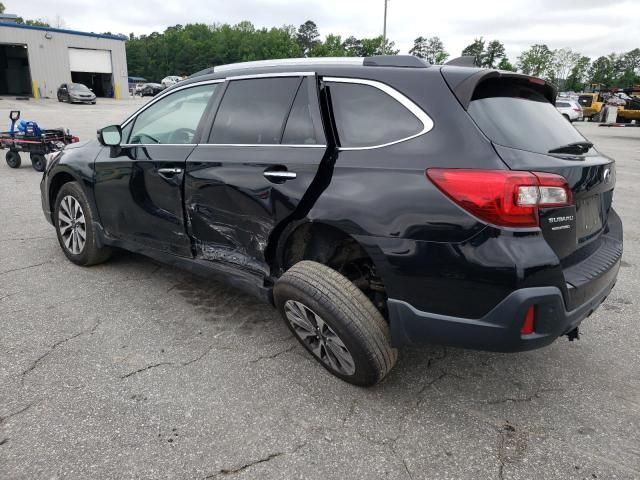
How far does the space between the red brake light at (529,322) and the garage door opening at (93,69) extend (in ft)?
156

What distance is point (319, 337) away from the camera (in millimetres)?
2635

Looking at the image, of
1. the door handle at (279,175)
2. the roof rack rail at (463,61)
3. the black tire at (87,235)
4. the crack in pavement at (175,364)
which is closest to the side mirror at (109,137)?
the black tire at (87,235)

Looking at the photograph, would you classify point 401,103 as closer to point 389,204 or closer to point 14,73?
point 389,204

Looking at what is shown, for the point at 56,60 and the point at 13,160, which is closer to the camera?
the point at 13,160

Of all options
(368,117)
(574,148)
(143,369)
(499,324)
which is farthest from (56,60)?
(499,324)

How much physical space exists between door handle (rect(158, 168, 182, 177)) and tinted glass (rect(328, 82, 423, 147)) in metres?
1.21

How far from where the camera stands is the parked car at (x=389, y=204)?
6.88 ft

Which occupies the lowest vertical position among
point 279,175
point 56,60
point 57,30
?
point 279,175

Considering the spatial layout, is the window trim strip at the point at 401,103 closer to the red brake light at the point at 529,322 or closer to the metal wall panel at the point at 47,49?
the red brake light at the point at 529,322

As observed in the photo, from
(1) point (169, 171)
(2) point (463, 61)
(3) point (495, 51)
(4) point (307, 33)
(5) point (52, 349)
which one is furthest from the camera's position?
(4) point (307, 33)

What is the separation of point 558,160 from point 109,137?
10.3 ft

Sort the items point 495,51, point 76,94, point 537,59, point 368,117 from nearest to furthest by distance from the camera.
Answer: point 368,117, point 76,94, point 537,59, point 495,51

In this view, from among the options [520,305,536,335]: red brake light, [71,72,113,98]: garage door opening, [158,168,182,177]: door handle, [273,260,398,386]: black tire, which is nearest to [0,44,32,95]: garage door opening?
[71,72,113,98]: garage door opening

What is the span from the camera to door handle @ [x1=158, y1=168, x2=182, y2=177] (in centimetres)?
324
